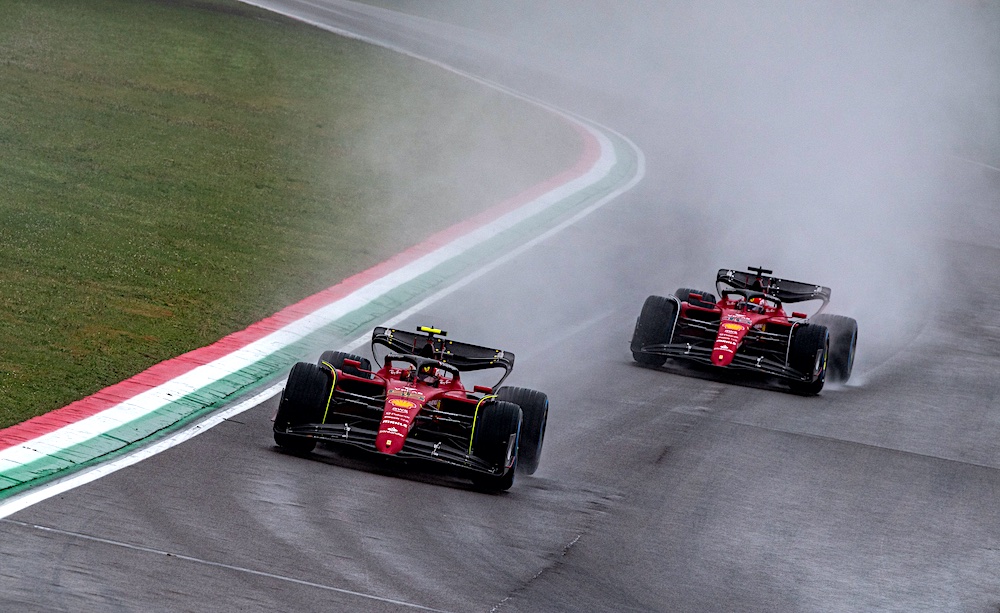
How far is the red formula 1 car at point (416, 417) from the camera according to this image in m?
10.1

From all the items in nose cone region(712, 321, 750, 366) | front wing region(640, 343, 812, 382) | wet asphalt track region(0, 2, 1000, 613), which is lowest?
wet asphalt track region(0, 2, 1000, 613)

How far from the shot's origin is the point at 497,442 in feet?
33.3

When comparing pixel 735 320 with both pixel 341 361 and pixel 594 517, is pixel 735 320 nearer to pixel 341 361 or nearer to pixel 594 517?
pixel 341 361

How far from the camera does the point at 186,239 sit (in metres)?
17.0

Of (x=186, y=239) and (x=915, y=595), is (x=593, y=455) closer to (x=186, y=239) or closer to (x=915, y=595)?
(x=915, y=595)

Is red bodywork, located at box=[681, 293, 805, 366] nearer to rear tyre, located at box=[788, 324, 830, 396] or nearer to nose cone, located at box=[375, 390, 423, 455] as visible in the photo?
rear tyre, located at box=[788, 324, 830, 396]

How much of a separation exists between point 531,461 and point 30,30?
22.4 meters

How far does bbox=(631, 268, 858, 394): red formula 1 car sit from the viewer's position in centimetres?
1425

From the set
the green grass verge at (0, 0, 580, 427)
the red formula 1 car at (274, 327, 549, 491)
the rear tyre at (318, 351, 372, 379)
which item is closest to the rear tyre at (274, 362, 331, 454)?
the red formula 1 car at (274, 327, 549, 491)

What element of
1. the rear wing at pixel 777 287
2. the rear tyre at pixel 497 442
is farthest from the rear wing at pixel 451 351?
the rear wing at pixel 777 287

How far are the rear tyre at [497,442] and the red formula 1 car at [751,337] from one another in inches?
179

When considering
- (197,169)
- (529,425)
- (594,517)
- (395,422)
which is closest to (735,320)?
(529,425)

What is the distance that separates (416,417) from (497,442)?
72 cm

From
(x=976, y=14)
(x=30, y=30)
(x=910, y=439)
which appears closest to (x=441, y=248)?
(x=910, y=439)
